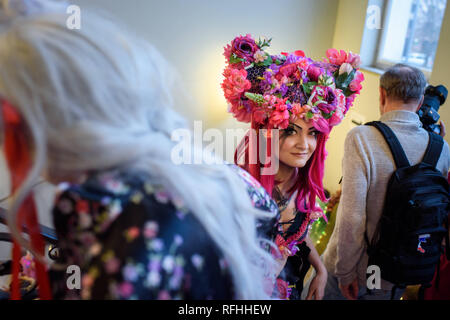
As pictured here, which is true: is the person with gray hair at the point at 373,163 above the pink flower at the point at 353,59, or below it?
below

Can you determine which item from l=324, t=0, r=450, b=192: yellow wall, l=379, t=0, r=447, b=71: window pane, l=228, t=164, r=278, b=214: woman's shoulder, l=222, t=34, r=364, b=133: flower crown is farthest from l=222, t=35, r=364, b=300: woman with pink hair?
l=379, t=0, r=447, b=71: window pane

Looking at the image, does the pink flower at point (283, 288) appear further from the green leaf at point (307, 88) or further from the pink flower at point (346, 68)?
the pink flower at point (346, 68)

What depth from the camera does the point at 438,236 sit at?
130 centimetres

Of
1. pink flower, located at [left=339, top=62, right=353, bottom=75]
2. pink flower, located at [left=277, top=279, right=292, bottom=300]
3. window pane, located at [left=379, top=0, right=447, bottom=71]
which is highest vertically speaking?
window pane, located at [left=379, top=0, right=447, bottom=71]

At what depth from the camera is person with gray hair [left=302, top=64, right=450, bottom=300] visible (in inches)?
52.1

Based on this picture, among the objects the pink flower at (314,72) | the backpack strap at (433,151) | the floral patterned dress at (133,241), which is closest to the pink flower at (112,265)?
the floral patterned dress at (133,241)

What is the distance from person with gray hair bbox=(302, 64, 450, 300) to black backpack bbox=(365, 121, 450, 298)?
0.12 feet

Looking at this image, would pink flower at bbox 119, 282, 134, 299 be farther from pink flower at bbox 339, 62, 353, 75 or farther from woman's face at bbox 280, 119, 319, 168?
pink flower at bbox 339, 62, 353, 75

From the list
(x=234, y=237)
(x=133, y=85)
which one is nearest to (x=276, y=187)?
(x=234, y=237)

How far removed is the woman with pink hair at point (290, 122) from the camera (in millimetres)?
1205

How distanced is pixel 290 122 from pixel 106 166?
2.71 feet

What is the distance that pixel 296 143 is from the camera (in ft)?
4.02

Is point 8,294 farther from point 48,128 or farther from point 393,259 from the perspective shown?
point 393,259
